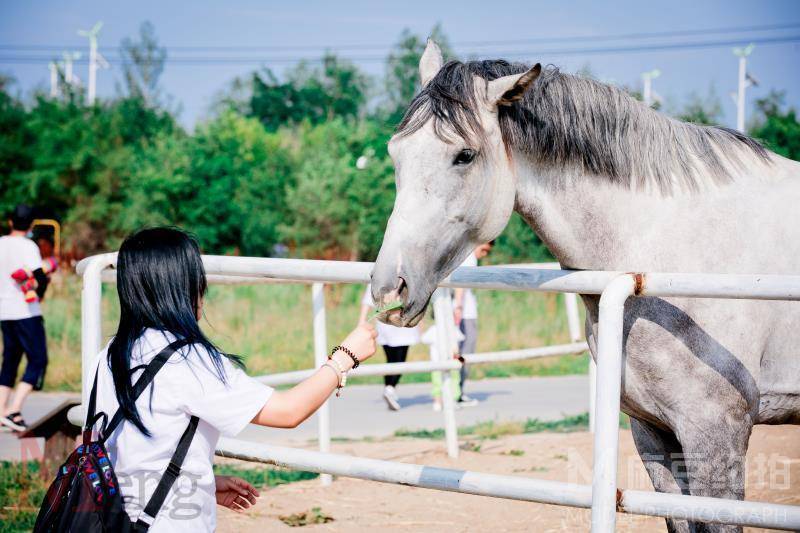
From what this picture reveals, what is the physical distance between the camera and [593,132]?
2662 mm

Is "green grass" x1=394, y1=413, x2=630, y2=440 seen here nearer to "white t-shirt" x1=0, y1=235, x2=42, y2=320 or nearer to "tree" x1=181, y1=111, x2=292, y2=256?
"white t-shirt" x1=0, y1=235, x2=42, y2=320

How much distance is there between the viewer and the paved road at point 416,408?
7.75 metres

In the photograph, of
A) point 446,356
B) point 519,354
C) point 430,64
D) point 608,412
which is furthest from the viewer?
point 519,354

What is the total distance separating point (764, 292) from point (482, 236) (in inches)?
34.7

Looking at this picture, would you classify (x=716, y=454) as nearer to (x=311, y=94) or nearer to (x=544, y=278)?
(x=544, y=278)

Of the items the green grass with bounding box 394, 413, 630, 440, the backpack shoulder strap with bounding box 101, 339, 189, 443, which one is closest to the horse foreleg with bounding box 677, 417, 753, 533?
the backpack shoulder strap with bounding box 101, 339, 189, 443

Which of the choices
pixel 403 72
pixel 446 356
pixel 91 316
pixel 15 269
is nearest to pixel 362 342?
pixel 91 316

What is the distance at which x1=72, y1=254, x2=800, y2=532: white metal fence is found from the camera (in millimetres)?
2035

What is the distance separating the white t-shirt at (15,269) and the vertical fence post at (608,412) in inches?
268

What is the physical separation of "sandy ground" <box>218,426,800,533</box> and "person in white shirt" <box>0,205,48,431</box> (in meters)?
3.17

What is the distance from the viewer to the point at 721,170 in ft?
8.98

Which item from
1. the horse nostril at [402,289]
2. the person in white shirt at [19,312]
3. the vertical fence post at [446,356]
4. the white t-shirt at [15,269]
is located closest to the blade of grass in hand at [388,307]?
→ the horse nostril at [402,289]

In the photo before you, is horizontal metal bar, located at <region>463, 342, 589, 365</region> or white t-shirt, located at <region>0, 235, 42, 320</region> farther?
white t-shirt, located at <region>0, 235, 42, 320</region>

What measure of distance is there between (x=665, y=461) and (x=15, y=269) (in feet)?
21.9
